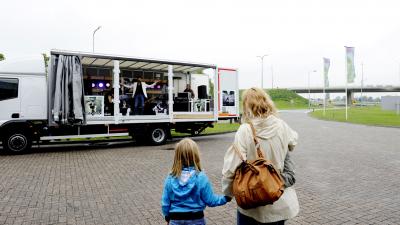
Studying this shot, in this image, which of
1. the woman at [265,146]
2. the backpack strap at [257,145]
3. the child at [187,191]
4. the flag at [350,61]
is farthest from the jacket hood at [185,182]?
the flag at [350,61]

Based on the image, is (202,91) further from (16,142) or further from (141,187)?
Result: (141,187)

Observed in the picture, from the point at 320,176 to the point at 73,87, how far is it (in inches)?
321

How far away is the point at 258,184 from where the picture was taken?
7.75ft

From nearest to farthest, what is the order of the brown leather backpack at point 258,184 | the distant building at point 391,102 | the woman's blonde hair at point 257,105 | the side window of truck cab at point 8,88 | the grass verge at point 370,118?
the brown leather backpack at point 258,184 → the woman's blonde hair at point 257,105 → the side window of truck cab at point 8,88 → the grass verge at point 370,118 → the distant building at point 391,102

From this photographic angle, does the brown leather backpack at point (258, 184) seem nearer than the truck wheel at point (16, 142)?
Yes

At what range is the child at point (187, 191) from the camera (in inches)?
116

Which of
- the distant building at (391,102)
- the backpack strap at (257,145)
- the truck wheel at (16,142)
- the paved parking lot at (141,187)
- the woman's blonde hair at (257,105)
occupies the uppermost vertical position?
the distant building at (391,102)

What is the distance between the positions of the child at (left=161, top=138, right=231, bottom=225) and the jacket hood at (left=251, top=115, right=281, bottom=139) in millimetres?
646

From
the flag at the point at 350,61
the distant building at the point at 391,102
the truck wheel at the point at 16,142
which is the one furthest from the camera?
the distant building at the point at 391,102

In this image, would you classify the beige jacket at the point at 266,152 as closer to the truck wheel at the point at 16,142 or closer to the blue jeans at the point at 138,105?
the truck wheel at the point at 16,142

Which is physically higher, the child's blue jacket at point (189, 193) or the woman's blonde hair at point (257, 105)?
the woman's blonde hair at point (257, 105)

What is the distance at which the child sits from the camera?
295 centimetres

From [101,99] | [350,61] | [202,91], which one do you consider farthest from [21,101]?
[350,61]

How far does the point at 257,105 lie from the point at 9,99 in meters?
11.1
